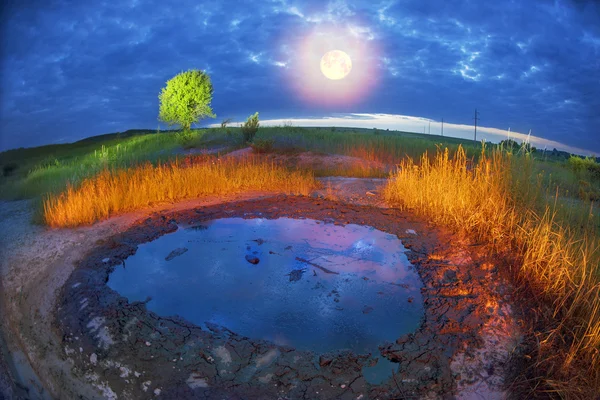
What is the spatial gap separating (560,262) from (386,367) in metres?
2.08

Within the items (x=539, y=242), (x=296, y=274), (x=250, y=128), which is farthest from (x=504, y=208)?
(x=250, y=128)

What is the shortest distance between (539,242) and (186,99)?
672 inches

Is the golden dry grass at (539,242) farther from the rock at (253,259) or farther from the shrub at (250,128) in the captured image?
the shrub at (250,128)

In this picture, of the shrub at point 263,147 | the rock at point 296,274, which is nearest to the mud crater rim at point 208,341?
the rock at point 296,274

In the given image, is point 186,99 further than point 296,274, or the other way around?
point 186,99

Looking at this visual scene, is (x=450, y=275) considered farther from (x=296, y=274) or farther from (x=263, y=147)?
(x=263, y=147)

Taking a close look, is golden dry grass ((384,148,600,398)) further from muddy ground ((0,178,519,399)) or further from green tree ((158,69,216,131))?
green tree ((158,69,216,131))

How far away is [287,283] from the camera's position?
427 centimetres

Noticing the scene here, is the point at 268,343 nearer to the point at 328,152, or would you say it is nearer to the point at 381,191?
the point at 381,191

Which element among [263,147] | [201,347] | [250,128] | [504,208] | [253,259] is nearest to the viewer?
[201,347]

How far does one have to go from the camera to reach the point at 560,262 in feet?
13.0

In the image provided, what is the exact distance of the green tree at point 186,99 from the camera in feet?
62.0

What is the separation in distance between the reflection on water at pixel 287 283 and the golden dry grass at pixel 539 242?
1052 mm

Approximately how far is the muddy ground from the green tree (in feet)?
48.4
